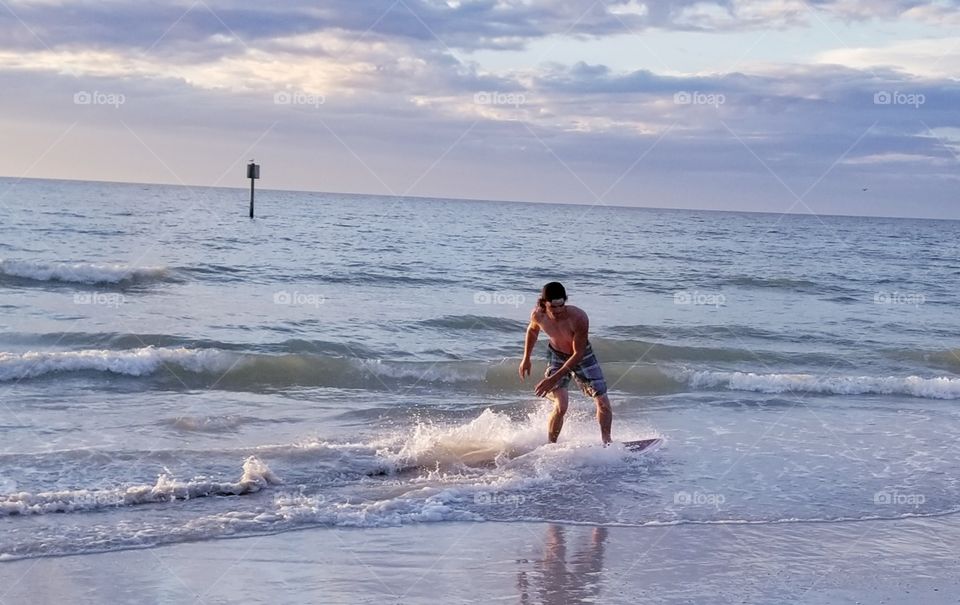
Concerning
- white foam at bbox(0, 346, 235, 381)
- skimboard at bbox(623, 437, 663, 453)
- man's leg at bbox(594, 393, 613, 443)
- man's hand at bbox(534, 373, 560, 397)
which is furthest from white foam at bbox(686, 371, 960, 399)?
white foam at bbox(0, 346, 235, 381)

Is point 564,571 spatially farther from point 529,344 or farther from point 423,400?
point 423,400

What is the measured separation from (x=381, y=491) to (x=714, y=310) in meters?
15.3

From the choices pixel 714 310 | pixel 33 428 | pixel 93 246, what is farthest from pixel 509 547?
pixel 93 246

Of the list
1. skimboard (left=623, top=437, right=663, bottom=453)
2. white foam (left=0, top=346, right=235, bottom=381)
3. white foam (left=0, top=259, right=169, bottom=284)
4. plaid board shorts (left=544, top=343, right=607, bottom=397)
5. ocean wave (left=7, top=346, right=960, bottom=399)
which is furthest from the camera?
white foam (left=0, top=259, right=169, bottom=284)

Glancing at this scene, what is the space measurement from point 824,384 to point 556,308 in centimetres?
693

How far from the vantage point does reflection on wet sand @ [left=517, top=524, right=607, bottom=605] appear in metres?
5.58

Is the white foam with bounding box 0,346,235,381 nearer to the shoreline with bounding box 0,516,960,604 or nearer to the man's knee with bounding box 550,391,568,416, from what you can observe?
the man's knee with bounding box 550,391,568,416

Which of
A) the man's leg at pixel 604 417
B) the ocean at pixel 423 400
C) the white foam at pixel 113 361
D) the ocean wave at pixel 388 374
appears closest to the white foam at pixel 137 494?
the ocean at pixel 423 400

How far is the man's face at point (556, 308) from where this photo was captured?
29.2 feet

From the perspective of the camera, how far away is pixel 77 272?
2256cm

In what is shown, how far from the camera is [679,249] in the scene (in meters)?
39.8

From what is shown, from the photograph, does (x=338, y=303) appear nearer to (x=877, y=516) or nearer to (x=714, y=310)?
(x=714, y=310)

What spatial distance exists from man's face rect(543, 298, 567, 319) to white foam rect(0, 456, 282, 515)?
283cm

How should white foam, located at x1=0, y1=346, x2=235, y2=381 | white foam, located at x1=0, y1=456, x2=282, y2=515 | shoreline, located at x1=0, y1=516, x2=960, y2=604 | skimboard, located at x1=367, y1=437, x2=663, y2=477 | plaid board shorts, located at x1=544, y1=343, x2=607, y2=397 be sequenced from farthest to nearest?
white foam, located at x1=0, y1=346, x2=235, y2=381 → plaid board shorts, located at x1=544, y1=343, x2=607, y2=397 → skimboard, located at x1=367, y1=437, x2=663, y2=477 → white foam, located at x1=0, y1=456, x2=282, y2=515 → shoreline, located at x1=0, y1=516, x2=960, y2=604
